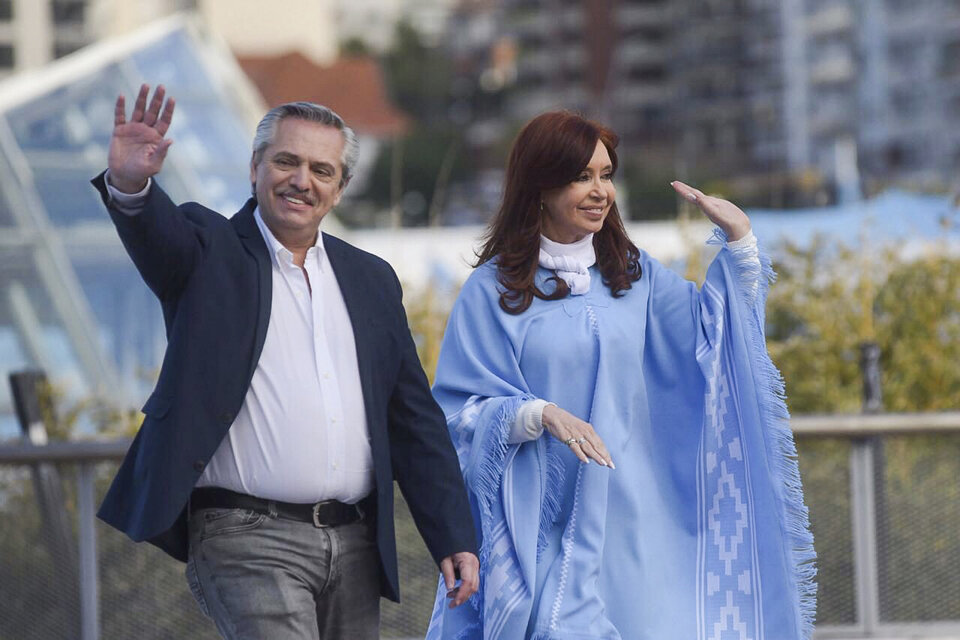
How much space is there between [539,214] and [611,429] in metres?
0.64

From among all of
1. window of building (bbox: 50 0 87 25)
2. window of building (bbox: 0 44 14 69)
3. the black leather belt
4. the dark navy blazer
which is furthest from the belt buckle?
window of building (bbox: 50 0 87 25)

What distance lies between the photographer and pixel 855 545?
6.04m

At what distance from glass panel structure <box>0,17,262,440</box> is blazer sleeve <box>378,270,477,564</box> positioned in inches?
142

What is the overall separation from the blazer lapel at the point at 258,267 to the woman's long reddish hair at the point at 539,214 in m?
0.86

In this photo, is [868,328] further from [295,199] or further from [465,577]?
[295,199]

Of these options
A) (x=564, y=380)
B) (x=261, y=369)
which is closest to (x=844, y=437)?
(x=564, y=380)

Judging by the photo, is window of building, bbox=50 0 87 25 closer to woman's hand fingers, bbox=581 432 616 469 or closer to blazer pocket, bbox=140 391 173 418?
woman's hand fingers, bbox=581 432 616 469

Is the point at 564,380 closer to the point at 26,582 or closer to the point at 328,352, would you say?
the point at 328,352

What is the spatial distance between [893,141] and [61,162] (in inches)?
3769

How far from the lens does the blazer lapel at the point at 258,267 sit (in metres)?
3.44

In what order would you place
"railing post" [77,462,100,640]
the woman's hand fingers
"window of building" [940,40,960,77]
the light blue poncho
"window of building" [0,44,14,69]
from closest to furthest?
the woman's hand fingers → the light blue poncho → "railing post" [77,462,100,640] → "window of building" [940,40,960,77] → "window of building" [0,44,14,69]

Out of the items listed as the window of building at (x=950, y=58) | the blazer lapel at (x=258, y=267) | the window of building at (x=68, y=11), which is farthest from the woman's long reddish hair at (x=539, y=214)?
the window of building at (x=68, y=11)

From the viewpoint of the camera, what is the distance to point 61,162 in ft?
33.4

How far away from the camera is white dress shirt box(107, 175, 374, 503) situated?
135 inches
